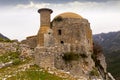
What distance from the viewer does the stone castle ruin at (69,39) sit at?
1713 inches

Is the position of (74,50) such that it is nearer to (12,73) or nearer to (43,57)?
(43,57)

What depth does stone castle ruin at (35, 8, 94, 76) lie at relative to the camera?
43500mm

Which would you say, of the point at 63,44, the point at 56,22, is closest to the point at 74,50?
the point at 63,44

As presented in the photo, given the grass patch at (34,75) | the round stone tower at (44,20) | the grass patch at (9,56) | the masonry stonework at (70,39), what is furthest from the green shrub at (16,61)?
the round stone tower at (44,20)

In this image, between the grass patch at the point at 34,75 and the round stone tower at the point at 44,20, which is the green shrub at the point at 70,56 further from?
the grass patch at the point at 34,75

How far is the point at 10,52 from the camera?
133 ft

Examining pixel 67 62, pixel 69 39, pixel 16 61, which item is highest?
pixel 69 39

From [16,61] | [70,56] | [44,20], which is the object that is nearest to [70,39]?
[70,56]

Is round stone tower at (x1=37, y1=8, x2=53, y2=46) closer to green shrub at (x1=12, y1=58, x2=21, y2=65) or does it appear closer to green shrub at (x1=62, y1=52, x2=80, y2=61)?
green shrub at (x1=62, y1=52, x2=80, y2=61)

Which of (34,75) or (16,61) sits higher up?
(16,61)

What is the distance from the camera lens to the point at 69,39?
152 feet

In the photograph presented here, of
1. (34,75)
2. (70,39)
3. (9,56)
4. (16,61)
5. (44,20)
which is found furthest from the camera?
(44,20)

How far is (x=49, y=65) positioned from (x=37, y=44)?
15516mm

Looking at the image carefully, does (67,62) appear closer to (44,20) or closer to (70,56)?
(70,56)
